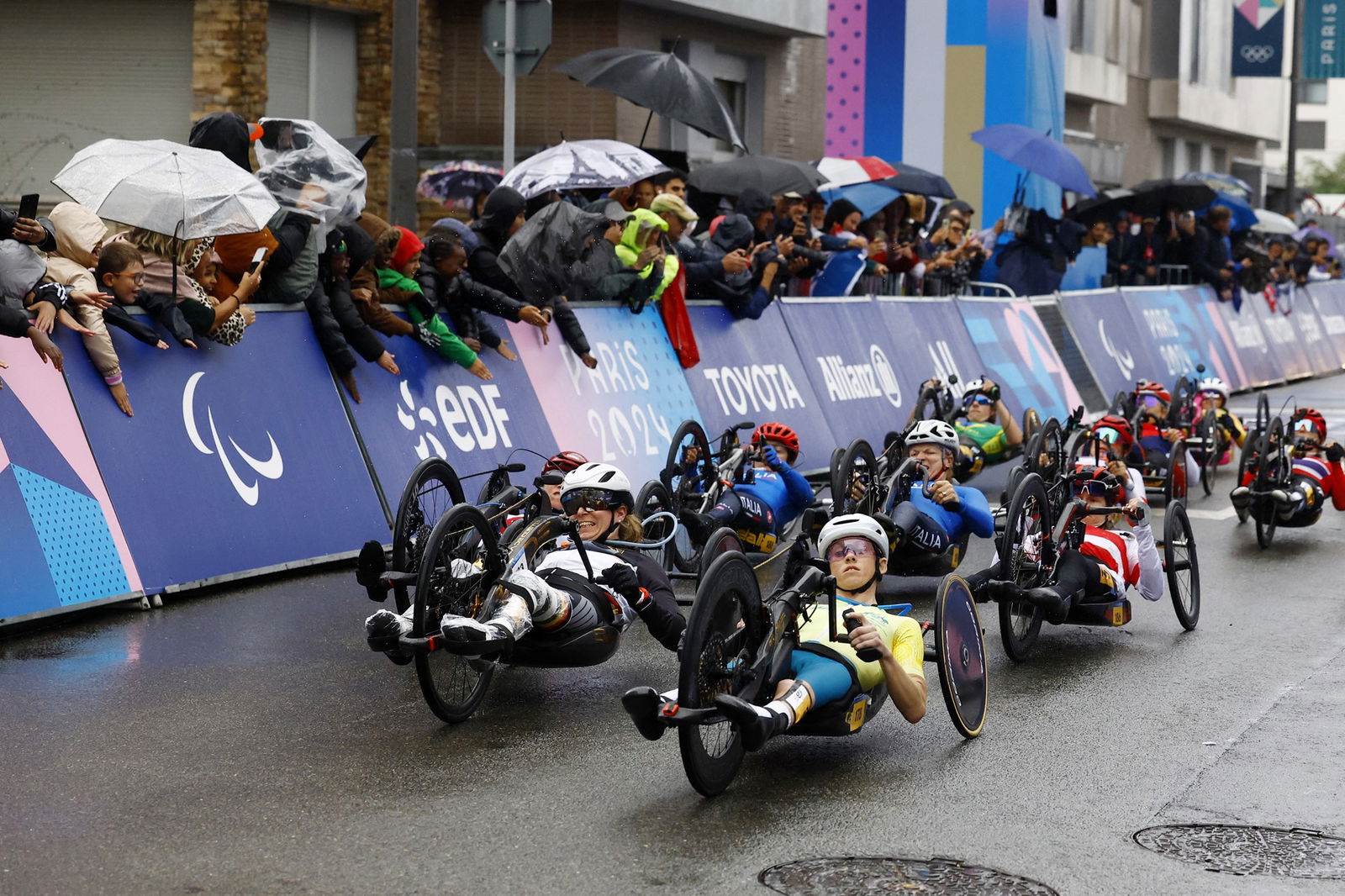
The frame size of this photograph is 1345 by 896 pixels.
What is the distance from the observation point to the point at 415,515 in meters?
9.34

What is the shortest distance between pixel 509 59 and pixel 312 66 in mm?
8119

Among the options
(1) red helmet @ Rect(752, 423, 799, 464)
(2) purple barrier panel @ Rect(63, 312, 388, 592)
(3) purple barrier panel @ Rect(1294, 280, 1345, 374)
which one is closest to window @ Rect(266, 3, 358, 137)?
(2) purple barrier panel @ Rect(63, 312, 388, 592)

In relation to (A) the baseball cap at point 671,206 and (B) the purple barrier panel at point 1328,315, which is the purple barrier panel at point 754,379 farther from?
(B) the purple barrier panel at point 1328,315

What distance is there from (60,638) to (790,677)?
398 cm

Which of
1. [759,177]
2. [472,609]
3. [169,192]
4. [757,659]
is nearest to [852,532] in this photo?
[757,659]

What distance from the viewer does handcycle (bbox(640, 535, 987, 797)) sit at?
6.29m

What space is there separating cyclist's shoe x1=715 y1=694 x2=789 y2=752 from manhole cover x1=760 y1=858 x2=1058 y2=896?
55 cm

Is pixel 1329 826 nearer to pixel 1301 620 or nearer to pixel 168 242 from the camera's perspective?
pixel 1301 620

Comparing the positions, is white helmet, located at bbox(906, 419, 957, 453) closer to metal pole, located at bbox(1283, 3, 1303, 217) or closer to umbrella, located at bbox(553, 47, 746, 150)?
umbrella, located at bbox(553, 47, 746, 150)

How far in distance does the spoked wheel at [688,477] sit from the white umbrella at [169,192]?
282 centimetres

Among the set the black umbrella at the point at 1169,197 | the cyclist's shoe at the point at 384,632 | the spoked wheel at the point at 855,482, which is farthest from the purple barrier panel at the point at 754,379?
the black umbrella at the point at 1169,197

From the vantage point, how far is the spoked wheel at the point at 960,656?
24.2 feet

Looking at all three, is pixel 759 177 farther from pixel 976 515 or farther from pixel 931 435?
pixel 976 515

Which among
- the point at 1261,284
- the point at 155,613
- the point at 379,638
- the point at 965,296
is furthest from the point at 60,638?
the point at 1261,284
